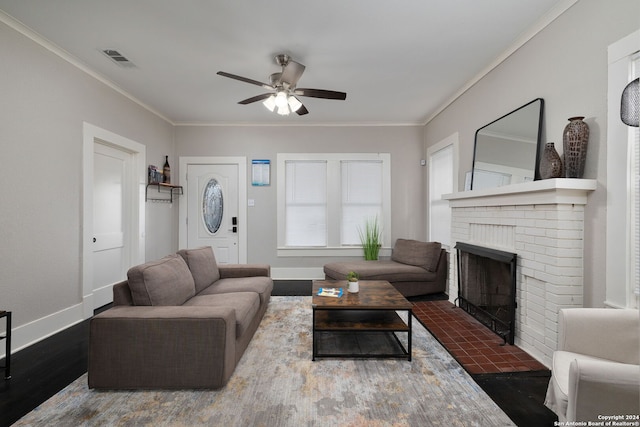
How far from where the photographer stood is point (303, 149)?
496 cm

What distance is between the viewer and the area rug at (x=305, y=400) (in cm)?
161

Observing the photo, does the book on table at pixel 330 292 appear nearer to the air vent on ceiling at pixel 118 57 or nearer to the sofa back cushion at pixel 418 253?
the sofa back cushion at pixel 418 253

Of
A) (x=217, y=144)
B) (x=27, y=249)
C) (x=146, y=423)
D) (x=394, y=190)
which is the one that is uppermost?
Result: (x=217, y=144)

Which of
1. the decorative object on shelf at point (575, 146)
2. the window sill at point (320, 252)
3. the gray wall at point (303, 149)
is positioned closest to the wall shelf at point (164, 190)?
the gray wall at point (303, 149)

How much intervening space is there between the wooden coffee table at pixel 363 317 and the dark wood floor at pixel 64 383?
0.61m

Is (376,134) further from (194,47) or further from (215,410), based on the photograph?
(215,410)

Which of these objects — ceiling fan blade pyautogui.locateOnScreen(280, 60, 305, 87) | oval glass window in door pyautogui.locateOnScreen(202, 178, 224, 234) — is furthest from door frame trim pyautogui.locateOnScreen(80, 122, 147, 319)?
ceiling fan blade pyautogui.locateOnScreen(280, 60, 305, 87)

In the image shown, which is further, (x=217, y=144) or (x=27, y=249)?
(x=217, y=144)

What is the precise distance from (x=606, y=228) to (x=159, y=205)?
17.0ft

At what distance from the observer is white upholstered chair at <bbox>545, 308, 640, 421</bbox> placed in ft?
3.56

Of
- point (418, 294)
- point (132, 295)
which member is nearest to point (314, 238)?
point (418, 294)

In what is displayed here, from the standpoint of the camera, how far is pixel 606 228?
1861mm

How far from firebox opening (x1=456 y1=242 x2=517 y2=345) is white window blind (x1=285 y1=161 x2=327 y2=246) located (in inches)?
91.6

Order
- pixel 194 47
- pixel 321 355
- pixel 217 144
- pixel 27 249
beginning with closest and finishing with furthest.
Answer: pixel 321 355
pixel 27 249
pixel 194 47
pixel 217 144
